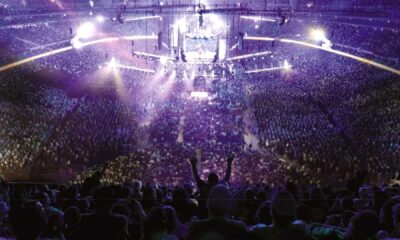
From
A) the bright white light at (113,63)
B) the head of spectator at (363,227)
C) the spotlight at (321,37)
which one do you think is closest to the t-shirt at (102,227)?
the head of spectator at (363,227)

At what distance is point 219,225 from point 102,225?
43.1 inches

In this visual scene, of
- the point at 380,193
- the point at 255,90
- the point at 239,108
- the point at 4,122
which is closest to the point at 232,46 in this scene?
the point at 255,90

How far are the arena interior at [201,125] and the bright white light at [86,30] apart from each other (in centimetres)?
23

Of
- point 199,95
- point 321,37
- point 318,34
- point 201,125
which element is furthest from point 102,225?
point 318,34

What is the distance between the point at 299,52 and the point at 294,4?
9185 mm

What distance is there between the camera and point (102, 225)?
152 inches

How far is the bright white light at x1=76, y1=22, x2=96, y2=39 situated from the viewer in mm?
41050

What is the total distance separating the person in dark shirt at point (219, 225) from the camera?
334 centimetres

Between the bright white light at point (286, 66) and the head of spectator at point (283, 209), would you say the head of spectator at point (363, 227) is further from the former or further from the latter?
the bright white light at point (286, 66)

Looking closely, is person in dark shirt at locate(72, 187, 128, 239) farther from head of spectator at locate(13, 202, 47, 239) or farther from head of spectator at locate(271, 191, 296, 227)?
head of spectator at locate(271, 191, 296, 227)

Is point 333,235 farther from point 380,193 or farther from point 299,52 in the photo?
point 299,52

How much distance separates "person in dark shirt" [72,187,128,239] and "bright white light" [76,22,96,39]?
126ft

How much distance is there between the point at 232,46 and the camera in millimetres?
46469

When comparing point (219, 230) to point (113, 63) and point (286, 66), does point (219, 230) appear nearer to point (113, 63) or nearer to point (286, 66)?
point (286, 66)
